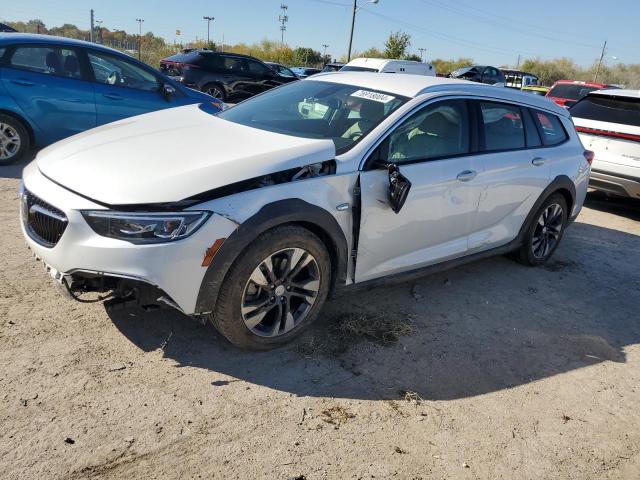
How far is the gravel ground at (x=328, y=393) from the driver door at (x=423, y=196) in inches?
15.8

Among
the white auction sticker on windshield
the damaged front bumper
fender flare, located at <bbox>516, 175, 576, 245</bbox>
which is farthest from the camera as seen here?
fender flare, located at <bbox>516, 175, 576, 245</bbox>

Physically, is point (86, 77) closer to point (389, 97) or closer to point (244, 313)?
point (389, 97)

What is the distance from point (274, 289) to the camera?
130 inches

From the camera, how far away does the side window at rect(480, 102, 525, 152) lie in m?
4.50

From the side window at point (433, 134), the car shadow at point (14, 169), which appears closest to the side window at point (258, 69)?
the car shadow at point (14, 169)

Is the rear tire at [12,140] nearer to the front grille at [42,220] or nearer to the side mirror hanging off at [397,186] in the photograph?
the front grille at [42,220]

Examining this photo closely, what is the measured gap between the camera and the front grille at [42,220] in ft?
9.76

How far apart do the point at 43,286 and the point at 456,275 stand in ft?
11.1

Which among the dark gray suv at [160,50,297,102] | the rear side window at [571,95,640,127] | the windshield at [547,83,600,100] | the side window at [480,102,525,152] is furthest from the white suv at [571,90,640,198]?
the dark gray suv at [160,50,297,102]

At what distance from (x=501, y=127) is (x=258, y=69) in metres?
12.8

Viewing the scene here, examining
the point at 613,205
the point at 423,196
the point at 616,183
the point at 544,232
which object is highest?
the point at 423,196

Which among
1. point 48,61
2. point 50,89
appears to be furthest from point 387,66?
point 50,89

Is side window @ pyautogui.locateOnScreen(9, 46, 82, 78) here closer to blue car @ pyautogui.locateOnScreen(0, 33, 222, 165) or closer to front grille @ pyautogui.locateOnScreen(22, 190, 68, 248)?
blue car @ pyautogui.locateOnScreen(0, 33, 222, 165)

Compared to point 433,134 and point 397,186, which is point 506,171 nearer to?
point 433,134
